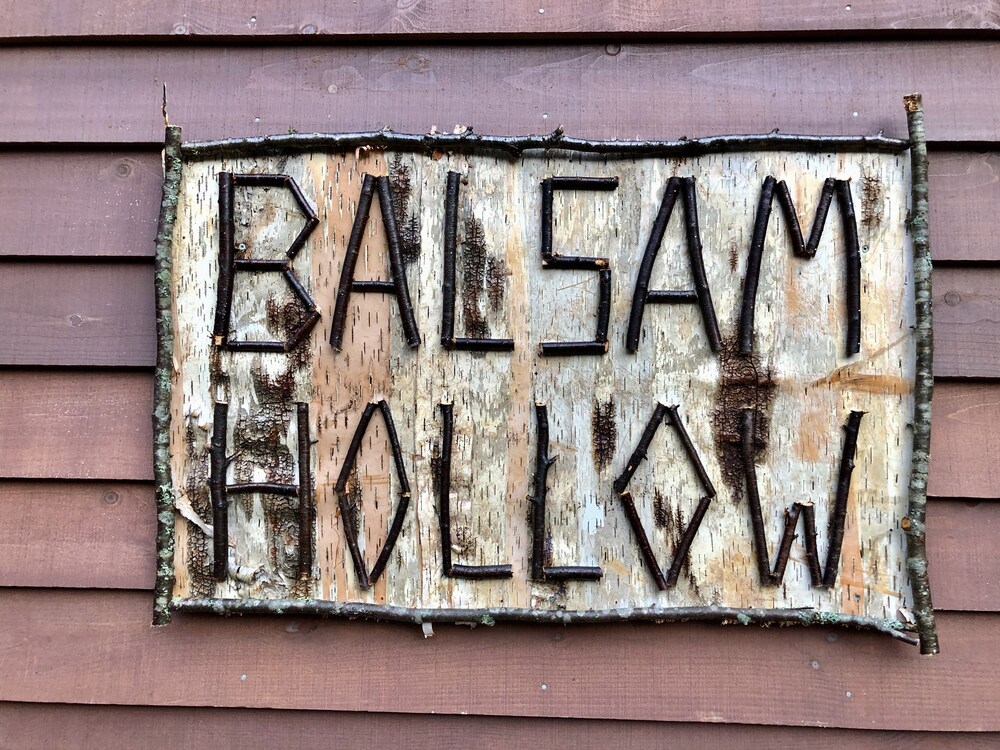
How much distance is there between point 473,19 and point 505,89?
0.13m

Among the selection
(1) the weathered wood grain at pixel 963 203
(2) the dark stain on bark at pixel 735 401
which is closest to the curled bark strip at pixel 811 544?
(2) the dark stain on bark at pixel 735 401

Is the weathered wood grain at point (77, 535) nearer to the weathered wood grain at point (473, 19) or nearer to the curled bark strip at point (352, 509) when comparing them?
Answer: the curled bark strip at point (352, 509)

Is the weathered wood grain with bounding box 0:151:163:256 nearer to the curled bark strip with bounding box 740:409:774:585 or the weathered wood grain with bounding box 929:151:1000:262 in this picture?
the curled bark strip with bounding box 740:409:774:585

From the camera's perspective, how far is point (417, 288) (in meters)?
1.07

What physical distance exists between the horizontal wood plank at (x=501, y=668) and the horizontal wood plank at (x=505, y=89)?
836 mm

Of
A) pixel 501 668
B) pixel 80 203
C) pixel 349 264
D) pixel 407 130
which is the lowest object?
pixel 501 668

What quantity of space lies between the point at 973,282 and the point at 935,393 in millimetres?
197

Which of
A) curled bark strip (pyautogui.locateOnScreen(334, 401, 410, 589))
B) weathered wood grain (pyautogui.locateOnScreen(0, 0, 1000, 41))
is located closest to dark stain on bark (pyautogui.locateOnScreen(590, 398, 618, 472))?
curled bark strip (pyautogui.locateOnScreen(334, 401, 410, 589))

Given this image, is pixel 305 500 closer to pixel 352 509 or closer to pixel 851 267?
pixel 352 509

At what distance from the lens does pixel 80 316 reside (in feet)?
3.67

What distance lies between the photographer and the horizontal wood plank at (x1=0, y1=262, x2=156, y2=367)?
3.66ft

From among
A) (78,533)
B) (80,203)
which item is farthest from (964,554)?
(80,203)

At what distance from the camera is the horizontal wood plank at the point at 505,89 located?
1095 millimetres

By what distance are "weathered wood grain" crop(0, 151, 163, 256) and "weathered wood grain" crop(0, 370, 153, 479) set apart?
8.7 inches
